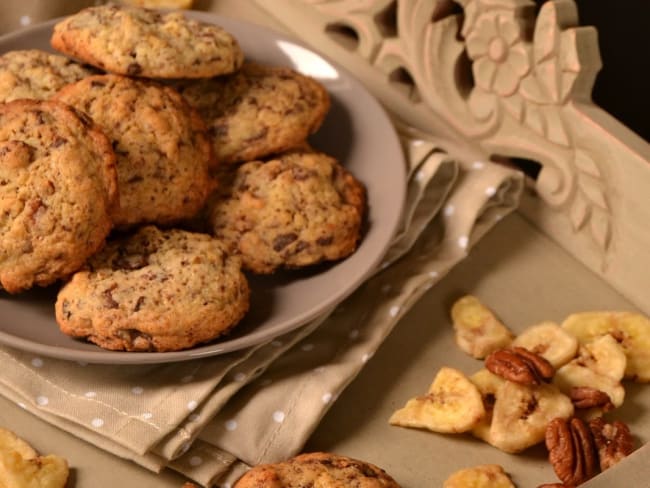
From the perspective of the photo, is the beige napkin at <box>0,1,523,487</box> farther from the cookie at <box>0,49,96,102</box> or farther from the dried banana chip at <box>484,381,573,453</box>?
the cookie at <box>0,49,96,102</box>

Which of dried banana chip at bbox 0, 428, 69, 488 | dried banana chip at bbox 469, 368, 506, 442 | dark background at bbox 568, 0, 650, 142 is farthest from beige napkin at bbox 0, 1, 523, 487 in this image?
dark background at bbox 568, 0, 650, 142

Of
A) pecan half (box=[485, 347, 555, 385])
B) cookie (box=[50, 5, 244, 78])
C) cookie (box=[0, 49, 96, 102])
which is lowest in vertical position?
pecan half (box=[485, 347, 555, 385])

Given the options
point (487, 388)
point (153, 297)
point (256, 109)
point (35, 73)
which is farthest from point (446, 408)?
point (35, 73)

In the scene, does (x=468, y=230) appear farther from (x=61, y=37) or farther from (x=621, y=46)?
(x=61, y=37)

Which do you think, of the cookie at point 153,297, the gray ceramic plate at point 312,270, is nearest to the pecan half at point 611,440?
the gray ceramic plate at point 312,270

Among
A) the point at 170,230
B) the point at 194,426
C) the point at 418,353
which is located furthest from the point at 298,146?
the point at 194,426
